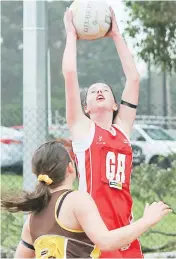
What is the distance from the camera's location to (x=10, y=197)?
12.3 ft

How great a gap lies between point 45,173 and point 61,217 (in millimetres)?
242

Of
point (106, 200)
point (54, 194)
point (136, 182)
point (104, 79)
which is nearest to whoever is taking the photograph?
point (54, 194)

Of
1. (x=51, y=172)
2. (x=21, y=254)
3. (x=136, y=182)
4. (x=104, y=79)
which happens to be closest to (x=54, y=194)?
(x=51, y=172)

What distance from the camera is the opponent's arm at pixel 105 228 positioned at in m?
3.36

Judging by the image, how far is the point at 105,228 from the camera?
341cm

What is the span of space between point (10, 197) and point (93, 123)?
0.84 m

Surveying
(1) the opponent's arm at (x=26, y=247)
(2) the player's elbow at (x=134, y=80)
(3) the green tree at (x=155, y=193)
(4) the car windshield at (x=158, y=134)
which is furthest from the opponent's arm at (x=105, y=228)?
(4) the car windshield at (x=158, y=134)

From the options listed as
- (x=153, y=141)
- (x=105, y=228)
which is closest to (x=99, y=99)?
(x=105, y=228)

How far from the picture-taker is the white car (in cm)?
791

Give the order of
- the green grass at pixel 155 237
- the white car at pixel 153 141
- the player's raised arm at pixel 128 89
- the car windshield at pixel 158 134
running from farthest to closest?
the car windshield at pixel 158 134
the white car at pixel 153 141
the green grass at pixel 155 237
the player's raised arm at pixel 128 89

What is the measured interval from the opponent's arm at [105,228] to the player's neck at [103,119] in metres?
1.04

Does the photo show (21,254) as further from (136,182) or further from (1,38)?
(1,38)

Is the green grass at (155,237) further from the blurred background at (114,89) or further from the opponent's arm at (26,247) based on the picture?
the opponent's arm at (26,247)

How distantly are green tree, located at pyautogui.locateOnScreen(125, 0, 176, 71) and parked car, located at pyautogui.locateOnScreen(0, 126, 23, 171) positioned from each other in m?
1.63
